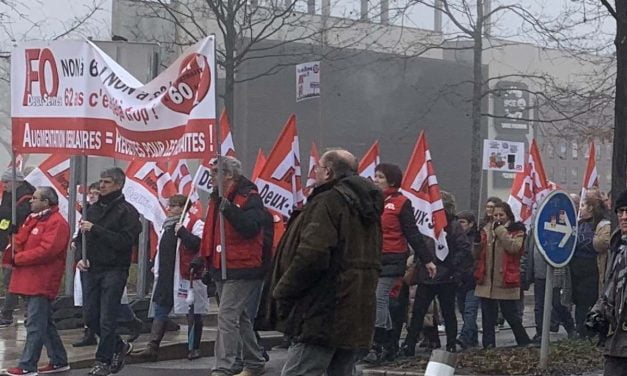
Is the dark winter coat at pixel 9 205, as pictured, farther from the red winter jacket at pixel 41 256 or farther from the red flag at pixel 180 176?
the red winter jacket at pixel 41 256

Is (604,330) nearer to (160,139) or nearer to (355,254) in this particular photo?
(355,254)

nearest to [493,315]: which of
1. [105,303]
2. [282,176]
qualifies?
[282,176]

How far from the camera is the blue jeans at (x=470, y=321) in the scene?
1341 cm

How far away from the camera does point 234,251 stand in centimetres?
1026

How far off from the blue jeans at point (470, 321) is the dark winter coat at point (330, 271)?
6.40 m

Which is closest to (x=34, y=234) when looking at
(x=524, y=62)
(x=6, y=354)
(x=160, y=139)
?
(x=160, y=139)

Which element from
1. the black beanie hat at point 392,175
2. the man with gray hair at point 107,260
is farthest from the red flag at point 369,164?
the man with gray hair at point 107,260

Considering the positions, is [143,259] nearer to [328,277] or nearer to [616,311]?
[328,277]

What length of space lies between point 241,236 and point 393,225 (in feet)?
5.94

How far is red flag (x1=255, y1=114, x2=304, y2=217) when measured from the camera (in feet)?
40.7

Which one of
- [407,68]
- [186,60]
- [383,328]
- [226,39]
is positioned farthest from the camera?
[407,68]

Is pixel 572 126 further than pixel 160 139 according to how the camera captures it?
Yes

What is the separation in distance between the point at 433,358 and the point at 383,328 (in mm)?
7048

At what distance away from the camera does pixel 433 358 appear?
4629 millimetres
